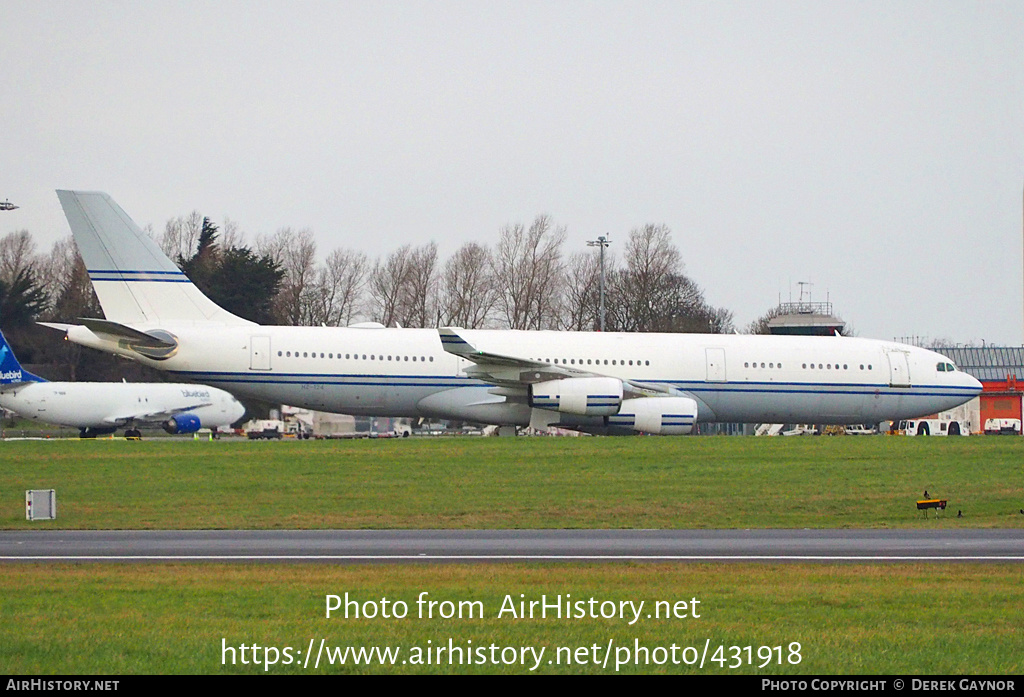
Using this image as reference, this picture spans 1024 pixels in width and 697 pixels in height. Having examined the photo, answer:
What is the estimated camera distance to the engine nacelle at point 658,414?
3759 centimetres

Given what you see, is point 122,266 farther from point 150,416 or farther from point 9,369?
point 150,416

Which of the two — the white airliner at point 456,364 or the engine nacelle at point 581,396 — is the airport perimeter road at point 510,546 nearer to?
the white airliner at point 456,364

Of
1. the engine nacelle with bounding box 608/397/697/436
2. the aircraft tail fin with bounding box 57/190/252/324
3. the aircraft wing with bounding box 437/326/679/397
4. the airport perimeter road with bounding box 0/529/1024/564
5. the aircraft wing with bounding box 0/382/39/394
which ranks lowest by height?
the airport perimeter road with bounding box 0/529/1024/564

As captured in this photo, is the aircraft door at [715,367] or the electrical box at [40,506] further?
the aircraft door at [715,367]

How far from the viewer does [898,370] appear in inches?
1602

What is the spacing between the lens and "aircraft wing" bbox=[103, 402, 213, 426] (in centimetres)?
6769

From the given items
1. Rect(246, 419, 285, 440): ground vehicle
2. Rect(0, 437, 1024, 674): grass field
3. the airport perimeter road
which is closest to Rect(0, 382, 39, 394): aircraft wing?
Rect(246, 419, 285, 440): ground vehicle

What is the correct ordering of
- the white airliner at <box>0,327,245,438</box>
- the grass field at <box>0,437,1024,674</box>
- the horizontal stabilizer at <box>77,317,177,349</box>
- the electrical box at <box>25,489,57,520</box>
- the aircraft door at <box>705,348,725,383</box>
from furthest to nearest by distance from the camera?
the white airliner at <box>0,327,245,438</box>, the aircraft door at <box>705,348,725,383</box>, the horizontal stabilizer at <box>77,317,177,349</box>, the electrical box at <box>25,489,57,520</box>, the grass field at <box>0,437,1024,674</box>

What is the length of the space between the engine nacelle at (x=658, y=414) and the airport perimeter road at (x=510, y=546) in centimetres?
1961

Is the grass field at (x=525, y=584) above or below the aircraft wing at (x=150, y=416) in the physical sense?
below

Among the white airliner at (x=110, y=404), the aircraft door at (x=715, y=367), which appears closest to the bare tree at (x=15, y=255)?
the white airliner at (x=110, y=404)

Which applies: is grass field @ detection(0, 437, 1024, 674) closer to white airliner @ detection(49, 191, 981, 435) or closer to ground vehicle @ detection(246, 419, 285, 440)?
white airliner @ detection(49, 191, 981, 435)
